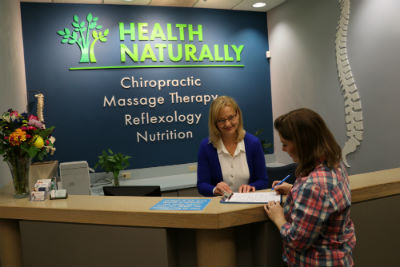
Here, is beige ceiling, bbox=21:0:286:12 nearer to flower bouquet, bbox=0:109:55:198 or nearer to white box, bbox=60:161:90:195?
A: white box, bbox=60:161:90:195

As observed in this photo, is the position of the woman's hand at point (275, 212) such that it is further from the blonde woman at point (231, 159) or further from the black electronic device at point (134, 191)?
the black electronic device at point (134, 191)

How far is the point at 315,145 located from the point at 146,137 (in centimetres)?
345

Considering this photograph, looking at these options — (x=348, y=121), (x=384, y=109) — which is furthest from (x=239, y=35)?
(x=384, y=109)

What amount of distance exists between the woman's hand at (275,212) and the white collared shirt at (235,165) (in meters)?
0.68

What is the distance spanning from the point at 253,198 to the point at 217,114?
2.09 feet

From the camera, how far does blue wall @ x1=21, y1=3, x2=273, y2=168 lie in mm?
4012

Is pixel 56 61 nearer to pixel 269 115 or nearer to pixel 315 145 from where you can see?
pixel 269 115

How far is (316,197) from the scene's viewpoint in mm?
1098

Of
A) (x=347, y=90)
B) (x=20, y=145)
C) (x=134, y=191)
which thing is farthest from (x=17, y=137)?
(x=347, y=90)

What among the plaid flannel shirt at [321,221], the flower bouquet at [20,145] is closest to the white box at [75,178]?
the flower bouquet at [20,145]

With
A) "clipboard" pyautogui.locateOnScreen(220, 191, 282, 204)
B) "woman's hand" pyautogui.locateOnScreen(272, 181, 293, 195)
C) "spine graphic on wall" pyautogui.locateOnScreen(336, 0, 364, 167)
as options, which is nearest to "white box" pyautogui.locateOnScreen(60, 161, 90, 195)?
"clipboard" pyautogui.locateOnScreen(220, 191, 282, 204)

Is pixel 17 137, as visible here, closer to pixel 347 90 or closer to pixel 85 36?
pixel 85 36

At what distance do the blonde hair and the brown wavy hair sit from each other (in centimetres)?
88

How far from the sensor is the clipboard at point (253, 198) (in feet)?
5.04
